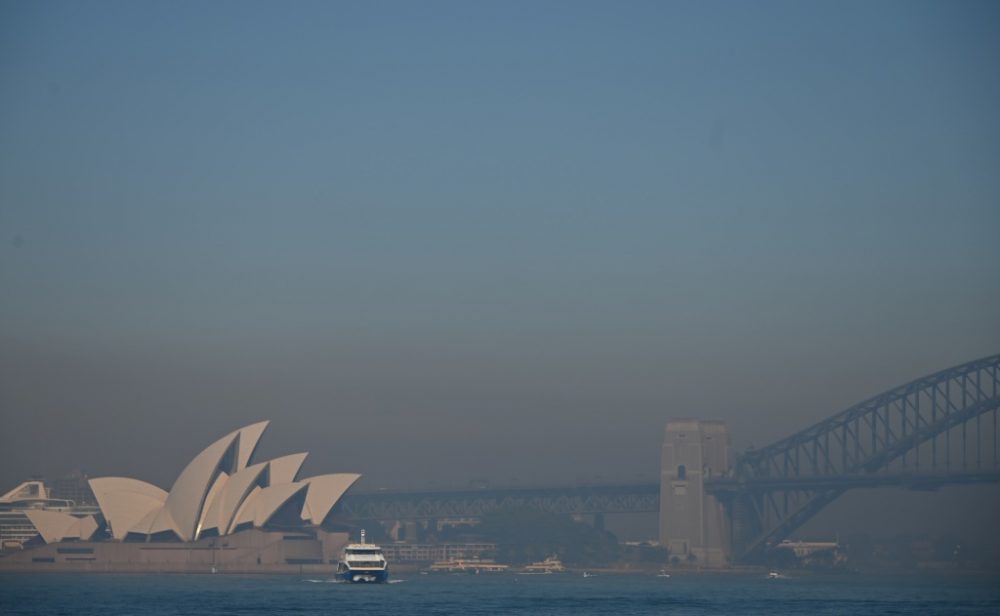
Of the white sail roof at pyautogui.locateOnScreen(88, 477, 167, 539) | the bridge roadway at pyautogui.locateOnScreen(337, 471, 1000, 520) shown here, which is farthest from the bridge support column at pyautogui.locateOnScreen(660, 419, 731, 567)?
the white sail roof at pyautogui.locateOnScreen(88, 477, 167, 539)

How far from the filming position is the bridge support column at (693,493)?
154250 mm

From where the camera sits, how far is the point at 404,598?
84688 mm

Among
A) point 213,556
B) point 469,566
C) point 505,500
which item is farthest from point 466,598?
point 505,500

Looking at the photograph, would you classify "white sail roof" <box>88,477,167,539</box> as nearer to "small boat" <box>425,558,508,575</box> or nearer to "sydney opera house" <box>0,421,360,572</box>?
"sydney opera house" <box>0,421,360,572</box>

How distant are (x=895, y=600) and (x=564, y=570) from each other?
7901 centimetres

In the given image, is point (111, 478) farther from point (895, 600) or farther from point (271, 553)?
point (895, 600)

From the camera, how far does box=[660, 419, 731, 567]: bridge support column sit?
154m

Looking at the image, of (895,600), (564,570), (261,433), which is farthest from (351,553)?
(564,570)

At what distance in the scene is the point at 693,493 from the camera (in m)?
156

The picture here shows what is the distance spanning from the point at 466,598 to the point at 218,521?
2038 inches

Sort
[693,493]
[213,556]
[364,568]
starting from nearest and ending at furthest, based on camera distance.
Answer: [364,568] → [213,556] → [693,493]

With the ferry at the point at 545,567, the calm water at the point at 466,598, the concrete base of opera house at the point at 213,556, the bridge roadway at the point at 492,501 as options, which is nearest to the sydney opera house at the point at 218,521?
the concrete base of opera house at the point at 213,556

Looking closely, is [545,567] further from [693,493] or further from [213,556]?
[213,556]

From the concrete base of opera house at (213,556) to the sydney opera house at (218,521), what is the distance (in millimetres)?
80
